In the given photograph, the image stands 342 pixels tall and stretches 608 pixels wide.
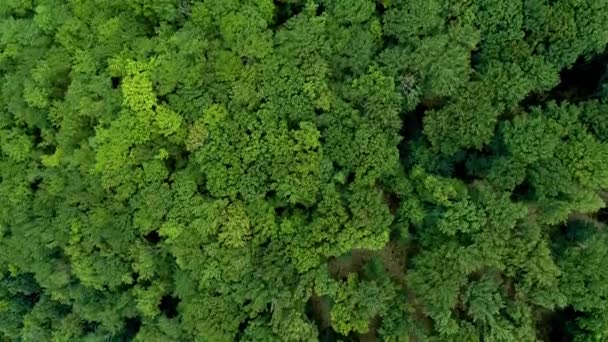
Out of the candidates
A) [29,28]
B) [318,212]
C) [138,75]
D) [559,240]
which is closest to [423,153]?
[318,212]

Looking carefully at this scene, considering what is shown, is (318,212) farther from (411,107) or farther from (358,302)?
(411,107)

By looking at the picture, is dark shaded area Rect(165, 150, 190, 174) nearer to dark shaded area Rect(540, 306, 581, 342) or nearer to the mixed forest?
the mixed forest

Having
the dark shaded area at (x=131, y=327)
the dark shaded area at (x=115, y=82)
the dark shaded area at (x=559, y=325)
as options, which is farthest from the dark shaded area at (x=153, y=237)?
the dark shaded area at (x=559, y=325)

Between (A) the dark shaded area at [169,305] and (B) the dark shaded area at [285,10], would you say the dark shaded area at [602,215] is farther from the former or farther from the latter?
(A) the dark shaded area at [169,305]

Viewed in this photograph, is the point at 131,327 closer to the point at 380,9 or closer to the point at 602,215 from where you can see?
the point at 380,9

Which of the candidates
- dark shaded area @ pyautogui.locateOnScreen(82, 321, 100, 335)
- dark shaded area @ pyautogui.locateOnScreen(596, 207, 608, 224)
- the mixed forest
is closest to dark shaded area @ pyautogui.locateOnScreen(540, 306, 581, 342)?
the mixed forest
